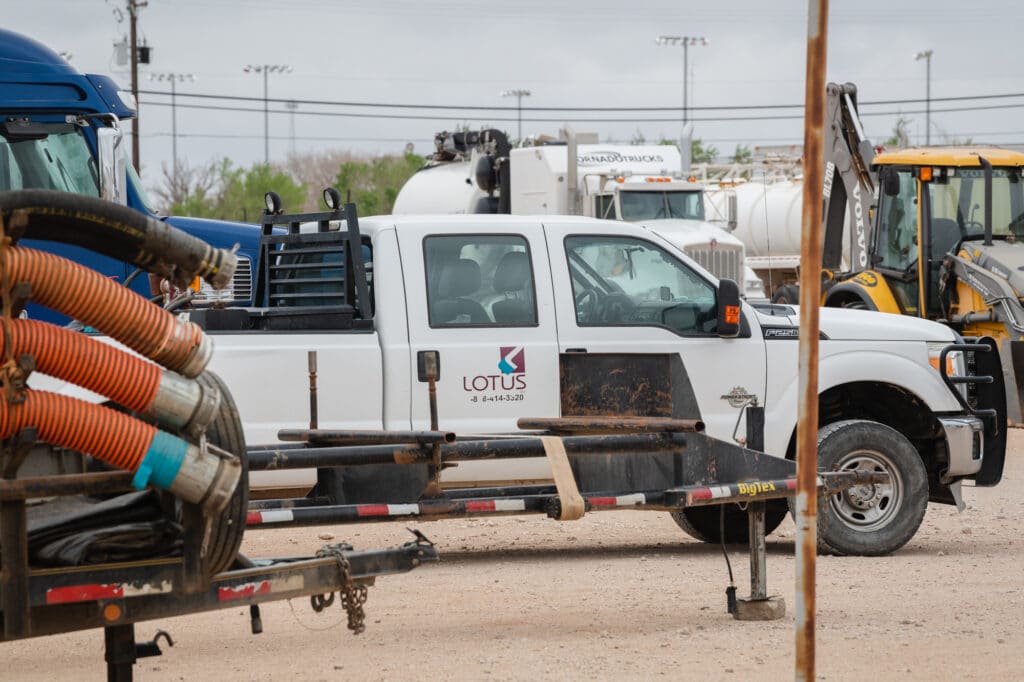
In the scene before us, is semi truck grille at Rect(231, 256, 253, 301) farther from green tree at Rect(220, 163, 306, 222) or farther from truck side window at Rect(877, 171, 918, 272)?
green tree at Rect(220, 163, 306, 222)

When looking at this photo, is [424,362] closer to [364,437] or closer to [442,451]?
[364,437]

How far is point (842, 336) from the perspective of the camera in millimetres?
9820

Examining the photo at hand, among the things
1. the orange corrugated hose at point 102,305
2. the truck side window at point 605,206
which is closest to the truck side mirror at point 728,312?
the orange corrugated hose at point 102,305

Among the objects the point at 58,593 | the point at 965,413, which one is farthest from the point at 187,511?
the point at 965,413

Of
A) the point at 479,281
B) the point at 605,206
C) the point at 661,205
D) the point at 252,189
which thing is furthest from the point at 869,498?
the point at 252,189

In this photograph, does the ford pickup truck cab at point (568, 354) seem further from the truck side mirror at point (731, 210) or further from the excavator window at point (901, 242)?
the truck side mirror at point (731, 210)

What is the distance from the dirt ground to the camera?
6.82 metres

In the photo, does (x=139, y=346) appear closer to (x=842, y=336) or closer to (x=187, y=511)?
(x=187, y=511)

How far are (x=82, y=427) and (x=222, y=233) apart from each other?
8.88 metres

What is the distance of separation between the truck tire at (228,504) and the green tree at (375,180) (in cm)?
6167

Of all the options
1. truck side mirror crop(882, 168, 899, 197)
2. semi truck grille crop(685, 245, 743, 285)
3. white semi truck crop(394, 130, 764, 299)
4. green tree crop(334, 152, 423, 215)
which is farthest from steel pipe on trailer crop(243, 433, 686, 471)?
green tree crop(334, 152, 423, 215)

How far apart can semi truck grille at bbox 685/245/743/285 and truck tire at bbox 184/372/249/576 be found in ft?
68.3

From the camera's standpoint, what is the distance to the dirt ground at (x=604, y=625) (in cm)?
682

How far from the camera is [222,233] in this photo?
43.0ft
